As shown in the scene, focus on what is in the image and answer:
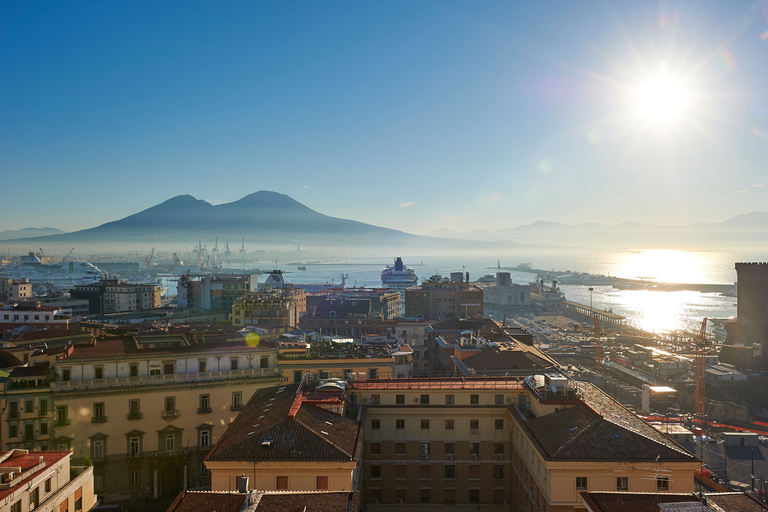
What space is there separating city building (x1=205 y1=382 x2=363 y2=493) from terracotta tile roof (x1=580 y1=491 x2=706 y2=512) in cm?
417

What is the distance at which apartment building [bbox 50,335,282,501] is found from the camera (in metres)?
15.9

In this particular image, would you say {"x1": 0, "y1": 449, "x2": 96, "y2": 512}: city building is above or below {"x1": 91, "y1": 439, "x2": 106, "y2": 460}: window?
above

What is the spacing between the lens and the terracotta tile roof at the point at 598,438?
992 cm

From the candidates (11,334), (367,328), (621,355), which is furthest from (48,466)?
(621,355)

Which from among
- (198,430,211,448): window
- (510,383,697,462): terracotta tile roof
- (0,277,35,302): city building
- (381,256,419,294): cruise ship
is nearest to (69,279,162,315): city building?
(0,277,35,302): city building

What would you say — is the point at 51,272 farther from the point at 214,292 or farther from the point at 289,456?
the point at 289,456

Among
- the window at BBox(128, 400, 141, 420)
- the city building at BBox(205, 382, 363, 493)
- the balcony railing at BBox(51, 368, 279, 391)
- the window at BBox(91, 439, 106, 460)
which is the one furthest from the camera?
the window at BBox(128, 400, 141, 420)

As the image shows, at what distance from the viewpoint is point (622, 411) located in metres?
12.5

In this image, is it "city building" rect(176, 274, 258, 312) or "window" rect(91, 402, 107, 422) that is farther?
"city building" rect(176, 274, 258, 312)

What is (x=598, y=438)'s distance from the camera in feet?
34.0

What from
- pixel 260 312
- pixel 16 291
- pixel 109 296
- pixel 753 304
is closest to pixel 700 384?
pixel 753 304

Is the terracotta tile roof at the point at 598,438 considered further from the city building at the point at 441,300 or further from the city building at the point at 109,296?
the city building at the point at 109,296

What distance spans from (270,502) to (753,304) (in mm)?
49609

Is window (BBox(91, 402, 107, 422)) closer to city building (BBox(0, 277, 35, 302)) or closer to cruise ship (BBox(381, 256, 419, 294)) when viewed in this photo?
city building (BBox(0, 277, 35, 302))
